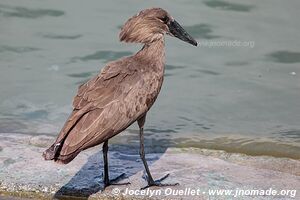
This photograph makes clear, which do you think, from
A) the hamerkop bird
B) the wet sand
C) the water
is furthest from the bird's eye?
the water

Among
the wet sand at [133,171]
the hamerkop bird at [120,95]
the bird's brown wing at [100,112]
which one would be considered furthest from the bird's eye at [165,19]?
the wet sand at [133,171]

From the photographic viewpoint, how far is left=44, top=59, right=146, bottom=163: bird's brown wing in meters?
5.67

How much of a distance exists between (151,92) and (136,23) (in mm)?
616

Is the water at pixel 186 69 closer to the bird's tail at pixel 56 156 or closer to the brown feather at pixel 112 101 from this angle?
the brown feather at pixel 112 101

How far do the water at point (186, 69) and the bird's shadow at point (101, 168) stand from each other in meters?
0.42

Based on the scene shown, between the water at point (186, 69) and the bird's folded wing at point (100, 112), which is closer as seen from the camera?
the bird's folded wing at point (100, 112)

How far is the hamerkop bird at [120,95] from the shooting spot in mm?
5738

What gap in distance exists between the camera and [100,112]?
5910 millimetres

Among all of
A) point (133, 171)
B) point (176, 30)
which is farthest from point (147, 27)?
point (133, 171)

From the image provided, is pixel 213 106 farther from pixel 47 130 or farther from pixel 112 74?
pixel 112 74

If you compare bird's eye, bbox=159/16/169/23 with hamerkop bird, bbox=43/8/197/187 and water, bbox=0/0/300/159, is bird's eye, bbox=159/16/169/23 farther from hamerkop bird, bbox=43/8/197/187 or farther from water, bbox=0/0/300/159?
water, bbox=0/0/300/159

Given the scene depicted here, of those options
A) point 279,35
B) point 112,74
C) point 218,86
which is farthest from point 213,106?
point 112,74

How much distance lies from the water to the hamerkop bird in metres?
1.44

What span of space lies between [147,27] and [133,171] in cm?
118
